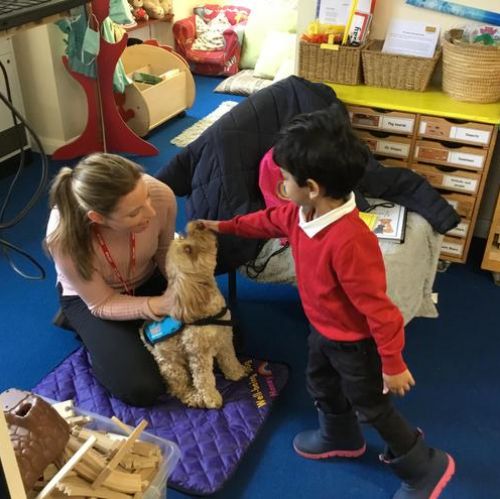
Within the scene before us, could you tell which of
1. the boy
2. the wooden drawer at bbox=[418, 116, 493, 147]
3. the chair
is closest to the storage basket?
the wooden drawer at bbox=[418, 116, 493, 147]

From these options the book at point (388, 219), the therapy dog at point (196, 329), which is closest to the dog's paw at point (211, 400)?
the therapy dog at point (196, 329)

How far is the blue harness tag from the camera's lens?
5.90 feet

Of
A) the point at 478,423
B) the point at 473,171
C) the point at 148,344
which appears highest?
the point at 473,171

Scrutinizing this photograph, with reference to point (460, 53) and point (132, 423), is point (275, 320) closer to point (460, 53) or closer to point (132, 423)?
point (132, 423)

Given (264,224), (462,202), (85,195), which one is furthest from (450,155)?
(85,195)

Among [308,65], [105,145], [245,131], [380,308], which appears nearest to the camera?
[380,308]

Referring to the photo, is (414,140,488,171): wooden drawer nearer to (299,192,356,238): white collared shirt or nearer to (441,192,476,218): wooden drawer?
(441,192,476,218): wooden drawer

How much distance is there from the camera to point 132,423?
1.87 metres

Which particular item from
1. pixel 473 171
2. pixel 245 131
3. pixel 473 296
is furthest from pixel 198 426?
pixel 473 171

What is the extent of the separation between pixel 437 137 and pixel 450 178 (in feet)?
0.62

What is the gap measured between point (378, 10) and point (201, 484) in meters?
2.09

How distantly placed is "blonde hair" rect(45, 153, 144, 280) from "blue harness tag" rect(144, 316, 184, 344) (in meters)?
0.26

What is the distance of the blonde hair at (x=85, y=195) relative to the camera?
5.30ft

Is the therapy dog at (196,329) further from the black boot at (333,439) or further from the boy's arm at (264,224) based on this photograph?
the black boot at (333,439)
